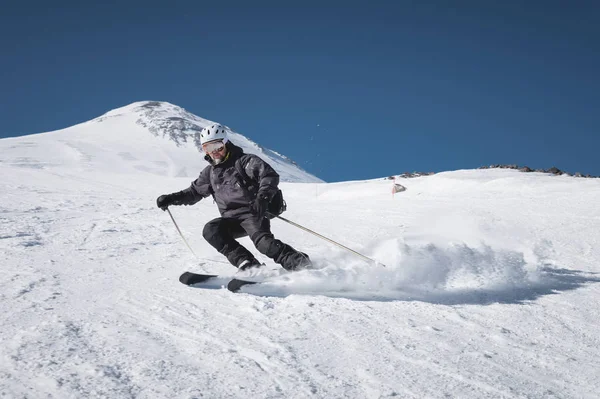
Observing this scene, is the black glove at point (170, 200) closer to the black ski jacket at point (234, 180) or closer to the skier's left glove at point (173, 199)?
the skier's left glove at point (173, 199)

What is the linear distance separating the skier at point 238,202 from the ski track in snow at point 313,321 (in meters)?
0.46

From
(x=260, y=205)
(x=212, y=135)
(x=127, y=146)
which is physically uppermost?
(x=127, y=146)

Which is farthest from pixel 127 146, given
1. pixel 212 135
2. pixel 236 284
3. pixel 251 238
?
pixel 236 284

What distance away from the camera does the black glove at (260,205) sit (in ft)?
16.0

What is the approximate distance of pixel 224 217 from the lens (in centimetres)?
551

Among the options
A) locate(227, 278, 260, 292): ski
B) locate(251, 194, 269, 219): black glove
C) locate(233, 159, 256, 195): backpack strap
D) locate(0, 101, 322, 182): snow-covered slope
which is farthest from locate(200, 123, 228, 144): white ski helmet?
locate(0, 101, 322, 182): snow-covered slope

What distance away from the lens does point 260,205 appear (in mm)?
4875

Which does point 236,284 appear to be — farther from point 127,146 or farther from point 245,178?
point 127,146

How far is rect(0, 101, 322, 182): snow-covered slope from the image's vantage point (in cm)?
3672

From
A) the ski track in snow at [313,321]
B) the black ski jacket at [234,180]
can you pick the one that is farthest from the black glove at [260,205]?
the ski track in snow at [313,321]

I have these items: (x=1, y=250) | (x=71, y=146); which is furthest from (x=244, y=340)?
(x=71, y=146)

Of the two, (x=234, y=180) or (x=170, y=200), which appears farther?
(x=170, y=200)

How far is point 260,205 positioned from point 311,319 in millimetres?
1657

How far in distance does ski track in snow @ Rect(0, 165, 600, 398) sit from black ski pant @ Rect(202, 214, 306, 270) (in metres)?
0.32
